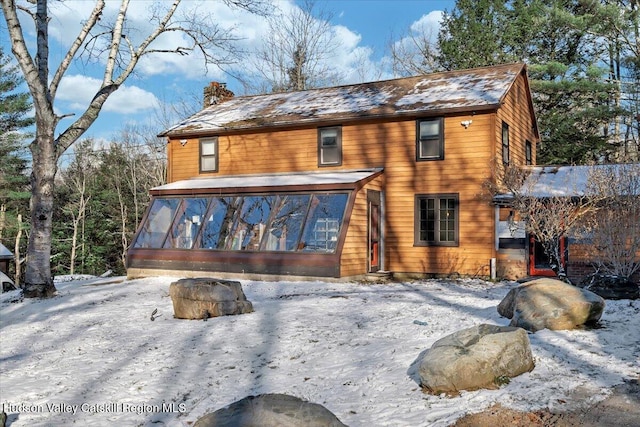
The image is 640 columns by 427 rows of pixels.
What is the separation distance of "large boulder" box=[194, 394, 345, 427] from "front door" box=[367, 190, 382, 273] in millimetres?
11783

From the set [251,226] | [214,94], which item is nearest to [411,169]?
[251,226]

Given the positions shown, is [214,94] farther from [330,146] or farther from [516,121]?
[516,121]

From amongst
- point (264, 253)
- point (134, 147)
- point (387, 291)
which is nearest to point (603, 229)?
point (387, 291)

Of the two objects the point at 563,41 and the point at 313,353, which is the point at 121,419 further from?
the point at 563,41

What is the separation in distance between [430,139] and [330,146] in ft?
10.8

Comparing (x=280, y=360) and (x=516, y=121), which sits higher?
(x=516, y=121)

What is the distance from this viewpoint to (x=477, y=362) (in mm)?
5609

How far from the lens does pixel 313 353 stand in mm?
7367

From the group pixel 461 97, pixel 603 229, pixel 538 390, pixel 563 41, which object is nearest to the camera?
pixel 538 390

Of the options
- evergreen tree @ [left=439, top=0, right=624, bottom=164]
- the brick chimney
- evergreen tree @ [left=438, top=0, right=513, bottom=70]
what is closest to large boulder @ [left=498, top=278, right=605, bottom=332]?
the brick chimney

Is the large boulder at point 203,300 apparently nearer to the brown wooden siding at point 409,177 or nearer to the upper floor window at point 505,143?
the brown wooden siding at point 409,177

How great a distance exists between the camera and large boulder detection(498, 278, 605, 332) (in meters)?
7.18

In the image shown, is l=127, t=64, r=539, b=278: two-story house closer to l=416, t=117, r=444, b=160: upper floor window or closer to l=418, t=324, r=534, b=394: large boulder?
l=416, t=117, r=444, b=160: upper floor window

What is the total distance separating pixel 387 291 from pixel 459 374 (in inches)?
266
